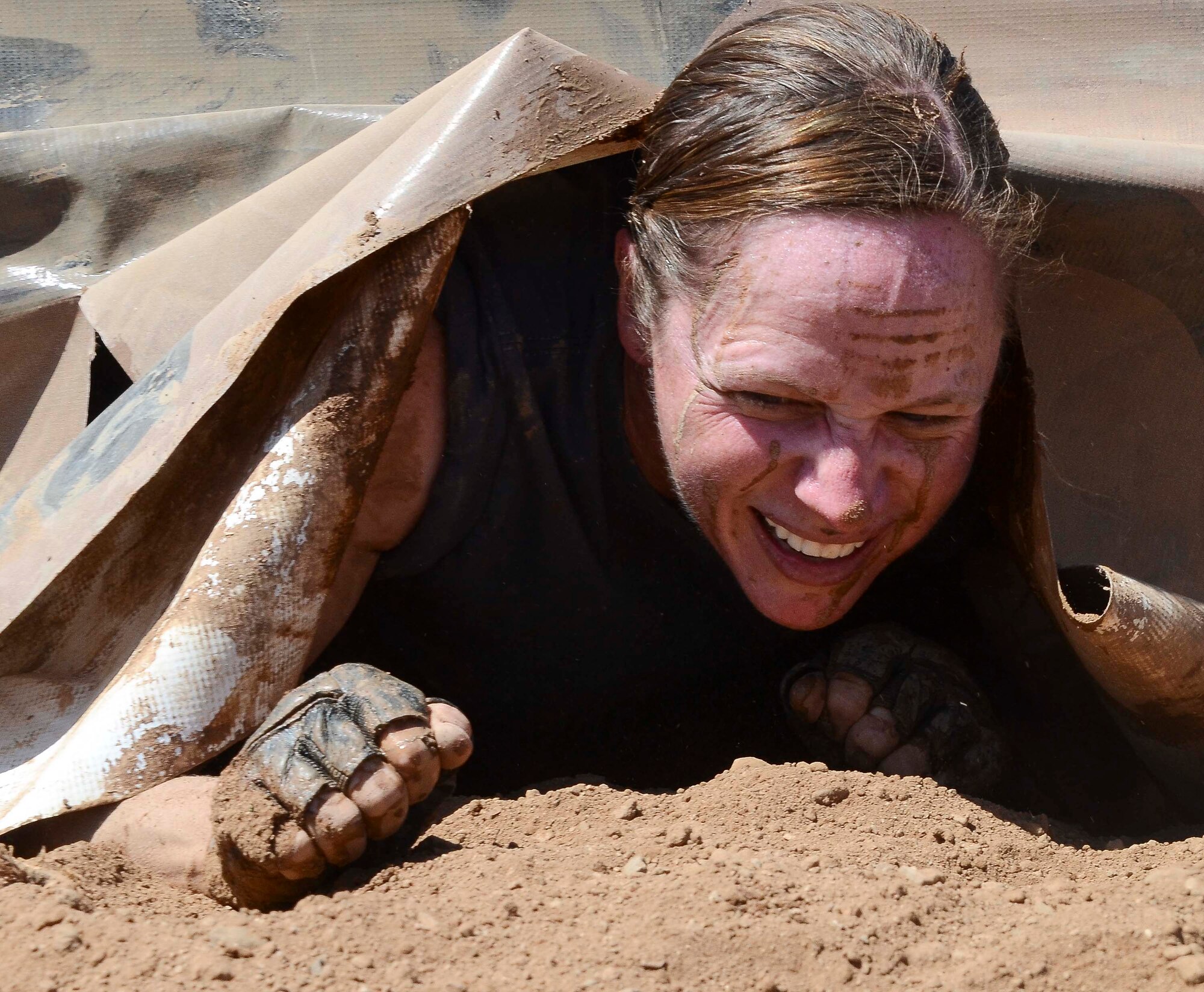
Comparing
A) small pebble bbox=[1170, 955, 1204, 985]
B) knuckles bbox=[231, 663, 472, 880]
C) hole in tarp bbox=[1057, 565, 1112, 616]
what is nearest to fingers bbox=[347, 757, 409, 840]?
knuckles bbox=[231, 663, 472, 880]

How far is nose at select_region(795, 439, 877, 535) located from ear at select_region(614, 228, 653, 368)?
0.35 m

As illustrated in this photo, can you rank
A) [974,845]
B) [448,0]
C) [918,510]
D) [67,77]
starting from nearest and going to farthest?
[974,845]
[918,510]
[67,77]
[448,0]

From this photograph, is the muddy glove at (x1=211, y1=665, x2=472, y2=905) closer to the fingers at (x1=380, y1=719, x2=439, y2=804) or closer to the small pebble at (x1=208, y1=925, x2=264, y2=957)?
the fingers at (x1=380, y1=719, x2=439, y2=804)

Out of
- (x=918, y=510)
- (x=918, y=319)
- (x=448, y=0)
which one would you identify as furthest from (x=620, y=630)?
(x=448, y=0)

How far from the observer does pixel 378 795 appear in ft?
4.54

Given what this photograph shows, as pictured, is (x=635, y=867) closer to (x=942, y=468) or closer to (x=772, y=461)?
(x=772, y=461)

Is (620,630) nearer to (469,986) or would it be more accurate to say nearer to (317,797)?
(317,797)

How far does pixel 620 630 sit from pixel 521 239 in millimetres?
655

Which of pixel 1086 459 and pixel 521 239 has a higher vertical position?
pixel 521 239

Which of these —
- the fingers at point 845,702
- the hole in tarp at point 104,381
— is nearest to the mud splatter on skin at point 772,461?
the fingers at point 845,702

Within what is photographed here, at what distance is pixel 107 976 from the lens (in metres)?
1.15

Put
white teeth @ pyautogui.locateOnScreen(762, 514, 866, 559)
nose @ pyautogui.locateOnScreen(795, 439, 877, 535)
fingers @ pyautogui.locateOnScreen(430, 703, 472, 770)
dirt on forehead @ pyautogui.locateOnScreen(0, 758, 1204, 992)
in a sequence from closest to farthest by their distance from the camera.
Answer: dirt on forehead @ pyautogui.locateOnScreen(0, 758, 1204, 992) < fingers @ pyautogui.locateOnScreen(430, 703, 472, 770) < nose @ pyautogui.locateOnScreen(795, 439, 877, 535) < white teeth @ pyautogui.locateOnScreen(762, 514, 866, 559)

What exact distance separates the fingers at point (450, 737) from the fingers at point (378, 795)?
0.06 metres

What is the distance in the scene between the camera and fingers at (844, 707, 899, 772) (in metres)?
1.94
